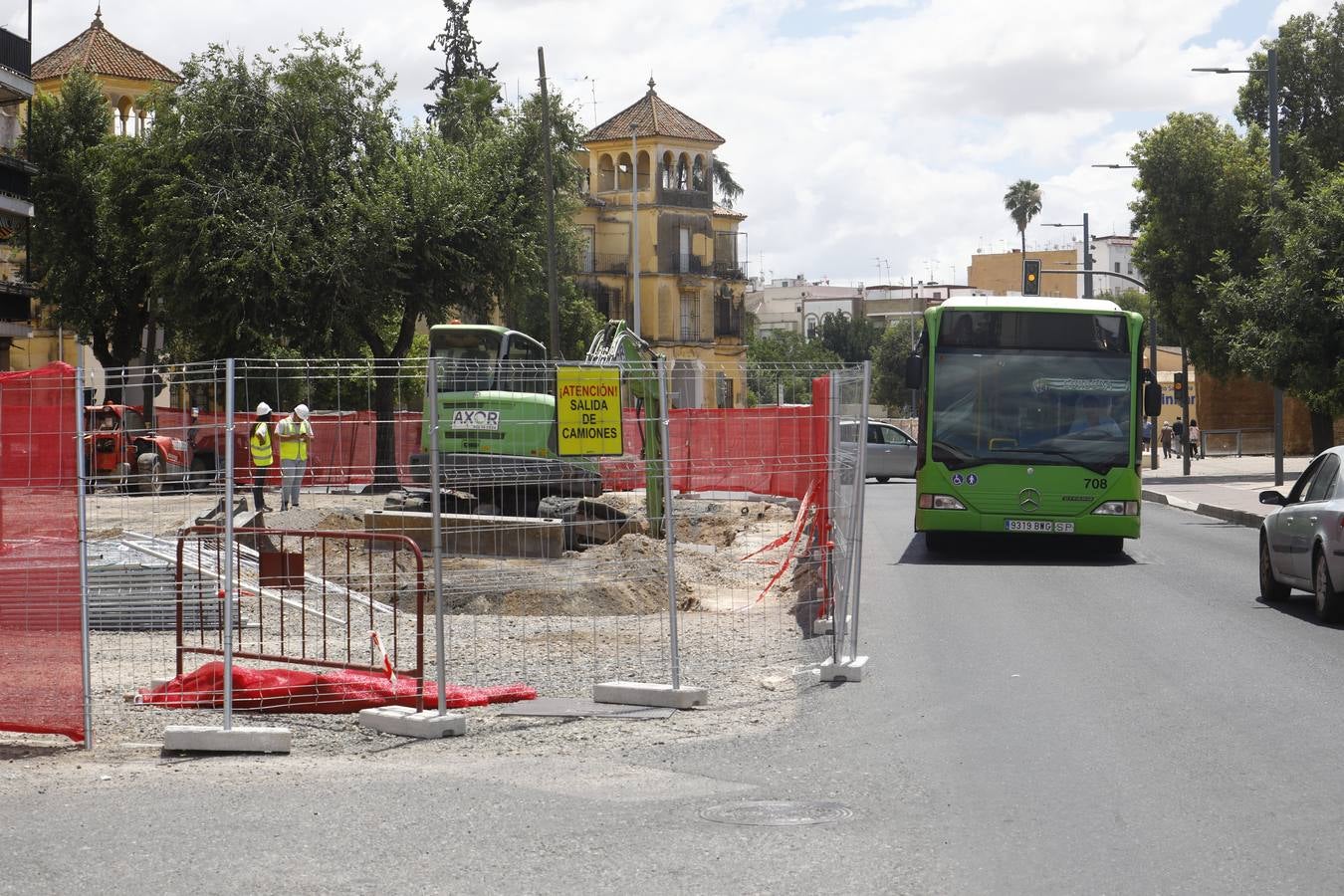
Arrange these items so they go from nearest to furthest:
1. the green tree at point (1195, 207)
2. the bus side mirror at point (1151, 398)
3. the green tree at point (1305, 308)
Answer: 1. the bus side mirror at point (1151, 398)
2. the green tree at point (1305, 308)
3. the green tree at point (1195, 207)

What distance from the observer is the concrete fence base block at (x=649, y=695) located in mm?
9430

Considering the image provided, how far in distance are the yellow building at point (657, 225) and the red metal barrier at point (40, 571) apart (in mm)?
78601

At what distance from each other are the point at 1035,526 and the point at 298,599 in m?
9.77

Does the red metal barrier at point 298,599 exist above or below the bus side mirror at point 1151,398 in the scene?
below

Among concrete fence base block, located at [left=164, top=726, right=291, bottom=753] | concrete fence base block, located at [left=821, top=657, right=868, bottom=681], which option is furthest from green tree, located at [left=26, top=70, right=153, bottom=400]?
concrete fence base block, located at [left=164, top=726, right=291, bottom=753]

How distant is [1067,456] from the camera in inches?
731

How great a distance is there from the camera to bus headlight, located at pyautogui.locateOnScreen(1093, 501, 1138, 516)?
18594 millimetres

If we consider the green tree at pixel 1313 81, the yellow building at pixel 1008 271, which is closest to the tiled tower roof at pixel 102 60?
the green tree at pixel 1313 81

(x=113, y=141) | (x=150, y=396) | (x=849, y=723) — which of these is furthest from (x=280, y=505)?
(x=113, y=141)

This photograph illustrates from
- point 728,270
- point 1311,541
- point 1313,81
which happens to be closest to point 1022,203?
point 728,270

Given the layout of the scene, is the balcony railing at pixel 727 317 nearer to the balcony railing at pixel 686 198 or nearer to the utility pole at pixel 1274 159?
the balcony railing at pixel 686 198

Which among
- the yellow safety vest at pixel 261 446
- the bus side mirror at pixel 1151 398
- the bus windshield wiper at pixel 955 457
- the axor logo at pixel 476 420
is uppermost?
the bus side mirror at pixel 1151 398

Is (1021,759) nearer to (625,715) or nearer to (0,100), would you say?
(625,715)

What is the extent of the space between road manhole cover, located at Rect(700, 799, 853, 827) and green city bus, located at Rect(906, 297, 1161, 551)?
480 inches
